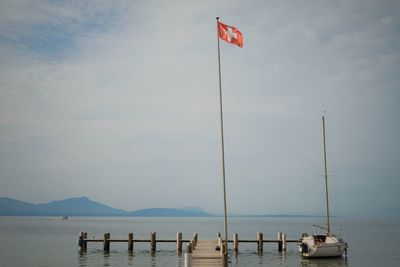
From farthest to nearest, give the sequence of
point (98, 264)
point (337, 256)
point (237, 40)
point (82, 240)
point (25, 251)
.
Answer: point (25, 251), point (82, 240), point (337, 256), point (98, 264), point (237, 40)

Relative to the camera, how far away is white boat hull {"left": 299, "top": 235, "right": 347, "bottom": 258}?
45.7 metres

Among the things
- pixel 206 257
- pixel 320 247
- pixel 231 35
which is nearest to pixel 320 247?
pixel 320 247

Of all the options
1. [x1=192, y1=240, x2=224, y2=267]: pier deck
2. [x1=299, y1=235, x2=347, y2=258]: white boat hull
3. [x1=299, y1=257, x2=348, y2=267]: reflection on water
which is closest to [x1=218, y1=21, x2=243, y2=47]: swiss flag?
[x1=192, y1=240, x2=224, y2=267]: pier deck

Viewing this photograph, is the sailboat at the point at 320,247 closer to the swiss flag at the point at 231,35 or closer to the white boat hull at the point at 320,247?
the white boat hull at the point at 320,247

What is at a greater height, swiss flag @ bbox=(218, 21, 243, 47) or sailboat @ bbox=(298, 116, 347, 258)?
swiss flag @ bbox=(218, 21, 243, 47)

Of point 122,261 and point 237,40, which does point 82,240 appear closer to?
point 122,261

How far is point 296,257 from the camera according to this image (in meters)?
48.9

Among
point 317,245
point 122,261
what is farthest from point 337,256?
point 122,261

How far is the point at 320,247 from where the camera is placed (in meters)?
Result: 45.6

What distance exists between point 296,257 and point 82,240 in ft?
80.9

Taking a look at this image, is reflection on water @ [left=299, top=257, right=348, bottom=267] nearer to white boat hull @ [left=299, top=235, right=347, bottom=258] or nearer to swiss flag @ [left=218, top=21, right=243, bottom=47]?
white boat hull @ [left=299, top=235, right=347, bottom=258]

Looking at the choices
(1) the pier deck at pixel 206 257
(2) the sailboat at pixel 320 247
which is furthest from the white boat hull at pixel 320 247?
(1) the pier deck at pixel 206 257

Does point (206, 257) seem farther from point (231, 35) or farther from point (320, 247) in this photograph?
point (320, 247)

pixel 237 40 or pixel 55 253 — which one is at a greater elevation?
pixel 237 40
